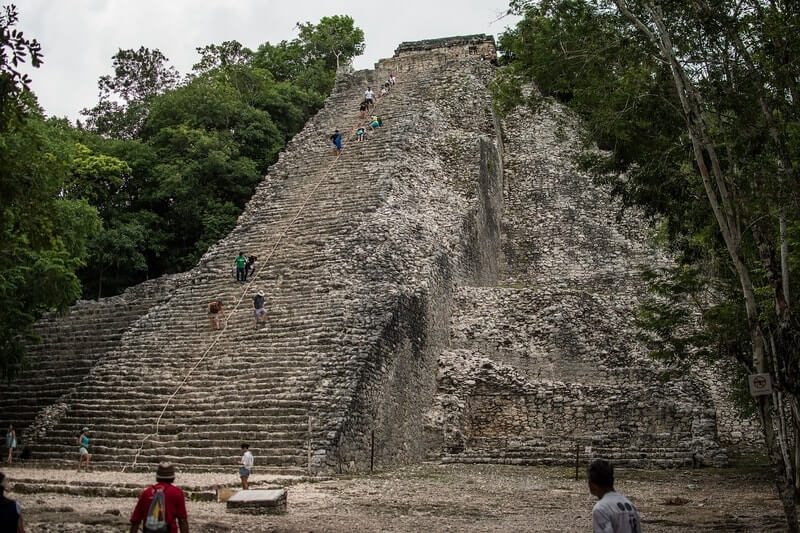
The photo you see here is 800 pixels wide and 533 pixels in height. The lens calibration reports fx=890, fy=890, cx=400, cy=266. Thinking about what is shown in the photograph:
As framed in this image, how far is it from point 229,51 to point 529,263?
15.0m

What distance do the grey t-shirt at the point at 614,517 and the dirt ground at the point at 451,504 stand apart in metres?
3.67

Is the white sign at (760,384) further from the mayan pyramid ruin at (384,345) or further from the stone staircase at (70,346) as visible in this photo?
the stone staircase at (70,346)

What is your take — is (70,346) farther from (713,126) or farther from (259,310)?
(713,126)

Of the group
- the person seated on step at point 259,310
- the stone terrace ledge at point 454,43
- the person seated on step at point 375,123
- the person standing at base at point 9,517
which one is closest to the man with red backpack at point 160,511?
the person standing at base at point 9,517

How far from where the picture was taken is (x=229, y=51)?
3123cm

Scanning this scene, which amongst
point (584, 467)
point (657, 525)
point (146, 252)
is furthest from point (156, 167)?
point (657, 525)

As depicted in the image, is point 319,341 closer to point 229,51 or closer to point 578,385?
point 578,385

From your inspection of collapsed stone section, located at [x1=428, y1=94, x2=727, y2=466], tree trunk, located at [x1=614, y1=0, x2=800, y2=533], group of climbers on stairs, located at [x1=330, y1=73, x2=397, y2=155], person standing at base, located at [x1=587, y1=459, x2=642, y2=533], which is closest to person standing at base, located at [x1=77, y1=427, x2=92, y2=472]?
collapsed stone section, located at [x1=428, y1=94, x2=727, y2=466]

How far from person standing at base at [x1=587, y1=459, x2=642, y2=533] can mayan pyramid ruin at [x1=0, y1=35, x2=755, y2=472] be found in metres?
7.48

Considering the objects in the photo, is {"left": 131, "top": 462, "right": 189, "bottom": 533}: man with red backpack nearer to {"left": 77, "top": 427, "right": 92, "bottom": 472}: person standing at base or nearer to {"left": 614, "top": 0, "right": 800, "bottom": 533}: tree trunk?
{"left": 614, "top": 0, "right": 800, "bottom": 533}: tree trunk

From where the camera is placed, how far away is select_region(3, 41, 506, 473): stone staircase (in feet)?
41.3

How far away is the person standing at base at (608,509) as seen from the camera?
4480 mm

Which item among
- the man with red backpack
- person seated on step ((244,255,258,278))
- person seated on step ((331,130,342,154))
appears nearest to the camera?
the man with red backpack

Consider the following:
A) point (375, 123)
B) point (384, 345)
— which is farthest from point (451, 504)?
point (375, 123)
